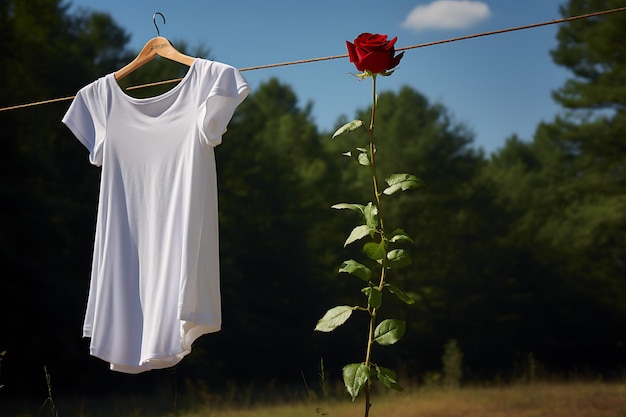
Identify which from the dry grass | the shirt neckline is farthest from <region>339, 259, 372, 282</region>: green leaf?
the dry grass

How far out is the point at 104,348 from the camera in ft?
7.41

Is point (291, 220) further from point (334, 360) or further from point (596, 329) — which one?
point (596, 329)

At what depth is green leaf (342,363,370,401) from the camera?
1.99 metres

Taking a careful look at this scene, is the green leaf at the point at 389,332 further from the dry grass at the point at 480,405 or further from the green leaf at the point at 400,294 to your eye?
the dry grass at the point at 480,405

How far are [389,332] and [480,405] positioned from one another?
769cm

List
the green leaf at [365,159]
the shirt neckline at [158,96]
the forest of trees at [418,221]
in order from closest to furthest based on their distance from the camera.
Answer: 1. the green leaf at [365,159]
2. the shirt neckline at [158,96]
3. the forest of trees at [418,221]

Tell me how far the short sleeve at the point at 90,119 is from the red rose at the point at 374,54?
83cm

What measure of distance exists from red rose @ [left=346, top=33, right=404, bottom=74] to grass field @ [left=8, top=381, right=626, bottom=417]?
665 cm

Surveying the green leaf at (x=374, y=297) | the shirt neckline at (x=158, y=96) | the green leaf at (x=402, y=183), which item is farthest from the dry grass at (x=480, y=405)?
the green leaf at (x=402, y=183)

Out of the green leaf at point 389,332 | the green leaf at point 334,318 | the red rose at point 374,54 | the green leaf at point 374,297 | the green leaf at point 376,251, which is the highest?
the red rose at point 374,54

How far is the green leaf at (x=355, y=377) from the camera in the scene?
6.54 ft

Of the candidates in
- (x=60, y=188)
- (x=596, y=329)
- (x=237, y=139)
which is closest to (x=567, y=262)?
(x=596, y=329)

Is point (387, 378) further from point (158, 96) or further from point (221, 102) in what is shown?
point (158, 96)

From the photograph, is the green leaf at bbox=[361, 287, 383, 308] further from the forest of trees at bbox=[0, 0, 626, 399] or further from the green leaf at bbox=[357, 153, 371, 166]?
the forest of trees at bbox=[0, 0, 626, 399]
